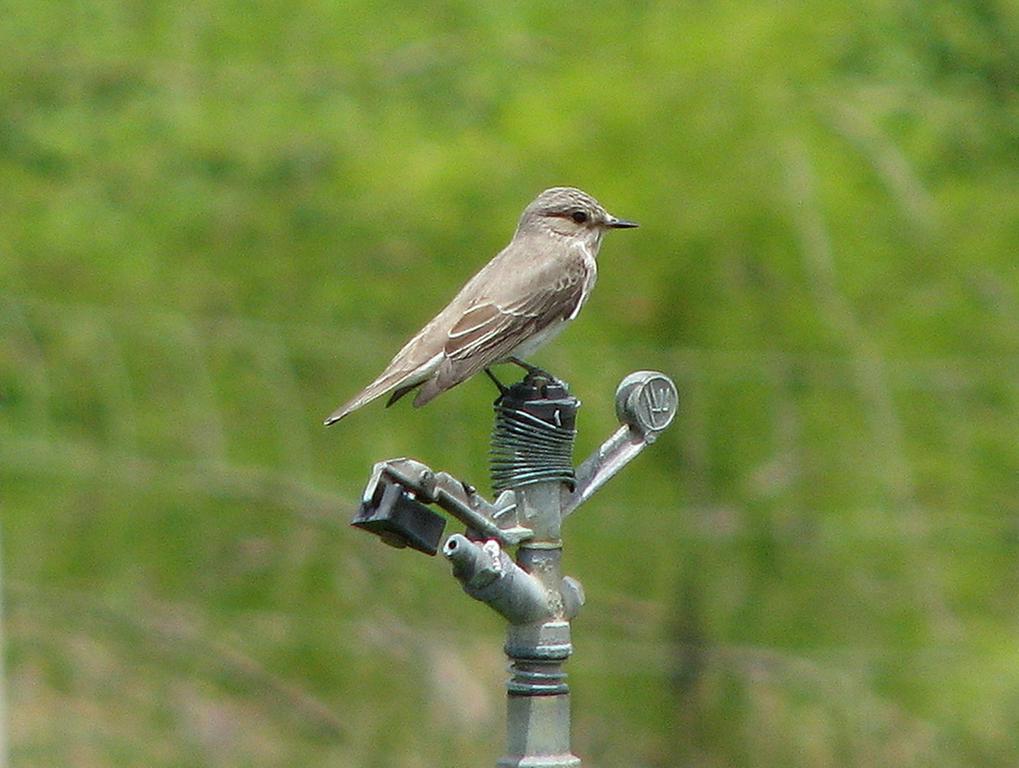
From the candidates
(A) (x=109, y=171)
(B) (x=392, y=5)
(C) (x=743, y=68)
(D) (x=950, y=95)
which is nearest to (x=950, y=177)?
(D) (x=950, y=95)

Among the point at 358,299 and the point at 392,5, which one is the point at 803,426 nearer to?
the point at 358,299

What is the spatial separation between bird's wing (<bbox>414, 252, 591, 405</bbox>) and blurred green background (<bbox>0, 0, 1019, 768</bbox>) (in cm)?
183

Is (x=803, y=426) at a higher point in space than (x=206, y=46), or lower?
lower

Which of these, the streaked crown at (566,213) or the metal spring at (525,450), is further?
the streaked crown at (566,213)

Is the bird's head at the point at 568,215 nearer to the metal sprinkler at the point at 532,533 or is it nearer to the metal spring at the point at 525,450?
the metal sprinkler at the point at 532,533

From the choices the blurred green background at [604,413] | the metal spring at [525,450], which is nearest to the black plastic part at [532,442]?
the metal spring at [525,450]

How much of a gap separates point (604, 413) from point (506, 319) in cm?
216

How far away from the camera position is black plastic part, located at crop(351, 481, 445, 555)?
345cm

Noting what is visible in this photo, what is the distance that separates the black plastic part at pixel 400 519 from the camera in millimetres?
3453

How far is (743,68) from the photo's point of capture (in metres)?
7.54

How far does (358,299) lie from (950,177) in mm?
2487

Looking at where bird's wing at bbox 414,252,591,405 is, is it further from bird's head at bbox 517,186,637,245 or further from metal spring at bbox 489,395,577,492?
metal spring at bbox 489,395,577,492

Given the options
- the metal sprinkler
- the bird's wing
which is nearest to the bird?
the bird's wing

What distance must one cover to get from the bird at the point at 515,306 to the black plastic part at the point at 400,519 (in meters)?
1.45
